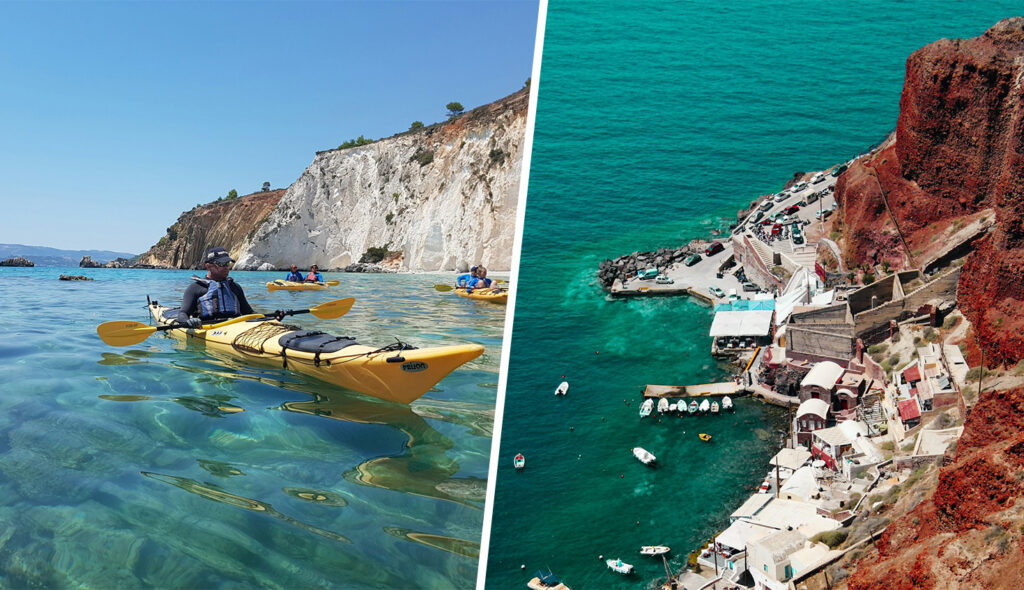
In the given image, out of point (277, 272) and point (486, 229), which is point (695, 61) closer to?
point (486, 229)

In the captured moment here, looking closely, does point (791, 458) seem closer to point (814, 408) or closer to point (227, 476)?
point (814, 408)

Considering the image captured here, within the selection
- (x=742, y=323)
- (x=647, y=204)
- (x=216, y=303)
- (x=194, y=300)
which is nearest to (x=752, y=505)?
(x=742, y=323)

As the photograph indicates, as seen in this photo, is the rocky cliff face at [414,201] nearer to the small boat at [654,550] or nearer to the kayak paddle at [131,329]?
the small boat at [654,550]

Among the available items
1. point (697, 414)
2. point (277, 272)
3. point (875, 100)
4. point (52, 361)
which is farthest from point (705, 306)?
point (277, 272)

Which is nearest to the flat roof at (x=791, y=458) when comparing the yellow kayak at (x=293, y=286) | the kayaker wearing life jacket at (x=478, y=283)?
the kayaker wearing life jacket at (x=478, y=283)

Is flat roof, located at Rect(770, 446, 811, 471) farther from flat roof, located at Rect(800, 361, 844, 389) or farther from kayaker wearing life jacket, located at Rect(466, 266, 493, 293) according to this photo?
kayaker wearing life jacket, located at Rect(466, 266, 493, 293)

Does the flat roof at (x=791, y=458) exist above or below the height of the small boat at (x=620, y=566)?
above
